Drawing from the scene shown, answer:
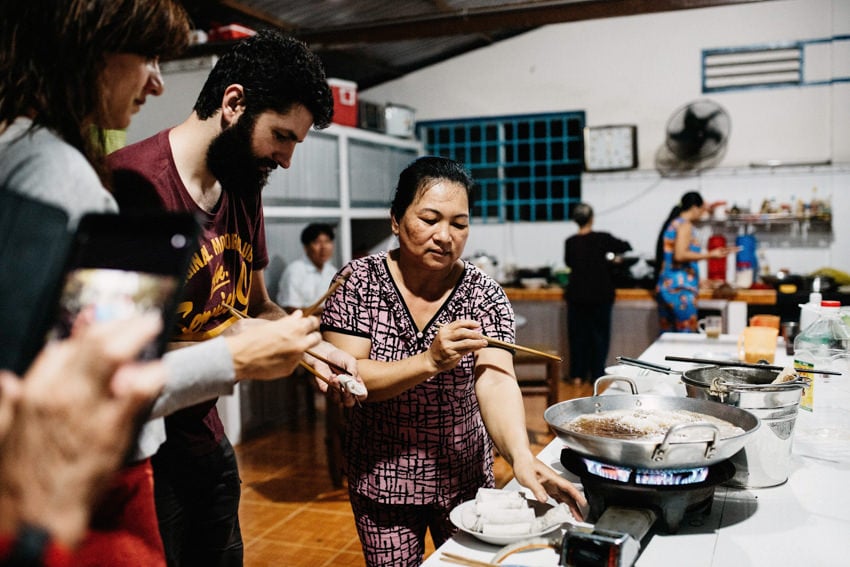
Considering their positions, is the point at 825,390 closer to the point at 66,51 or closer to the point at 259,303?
the point at 259,303

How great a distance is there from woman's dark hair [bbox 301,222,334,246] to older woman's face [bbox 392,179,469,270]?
13.1ft

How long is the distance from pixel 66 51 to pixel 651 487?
1227mm

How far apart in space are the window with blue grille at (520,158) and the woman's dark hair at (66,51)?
782 cm

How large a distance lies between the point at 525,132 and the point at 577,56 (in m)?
1.07

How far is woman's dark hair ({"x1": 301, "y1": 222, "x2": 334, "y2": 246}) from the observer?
5.79 m

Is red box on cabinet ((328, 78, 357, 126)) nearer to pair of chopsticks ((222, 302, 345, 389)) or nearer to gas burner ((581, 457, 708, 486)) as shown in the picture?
pair of chopsticks ((222, 302, 345, 389))

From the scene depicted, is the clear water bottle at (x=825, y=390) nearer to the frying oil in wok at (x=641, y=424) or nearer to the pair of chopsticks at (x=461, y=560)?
the frying oil in wok at (x=641, y=424)

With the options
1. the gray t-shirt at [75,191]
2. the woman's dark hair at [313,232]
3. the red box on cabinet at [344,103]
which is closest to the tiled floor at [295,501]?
the woman's dark hair at [313,232]

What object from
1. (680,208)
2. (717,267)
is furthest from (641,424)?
(717,267)

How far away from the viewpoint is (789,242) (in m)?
7.54

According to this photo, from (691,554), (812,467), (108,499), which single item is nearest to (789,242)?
(812,467)

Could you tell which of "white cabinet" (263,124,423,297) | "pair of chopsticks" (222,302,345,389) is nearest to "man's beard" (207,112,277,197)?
"pair of chopsticks" (222,302,345,389)

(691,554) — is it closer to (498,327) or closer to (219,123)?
(498,327)

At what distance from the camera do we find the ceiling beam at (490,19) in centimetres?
496
